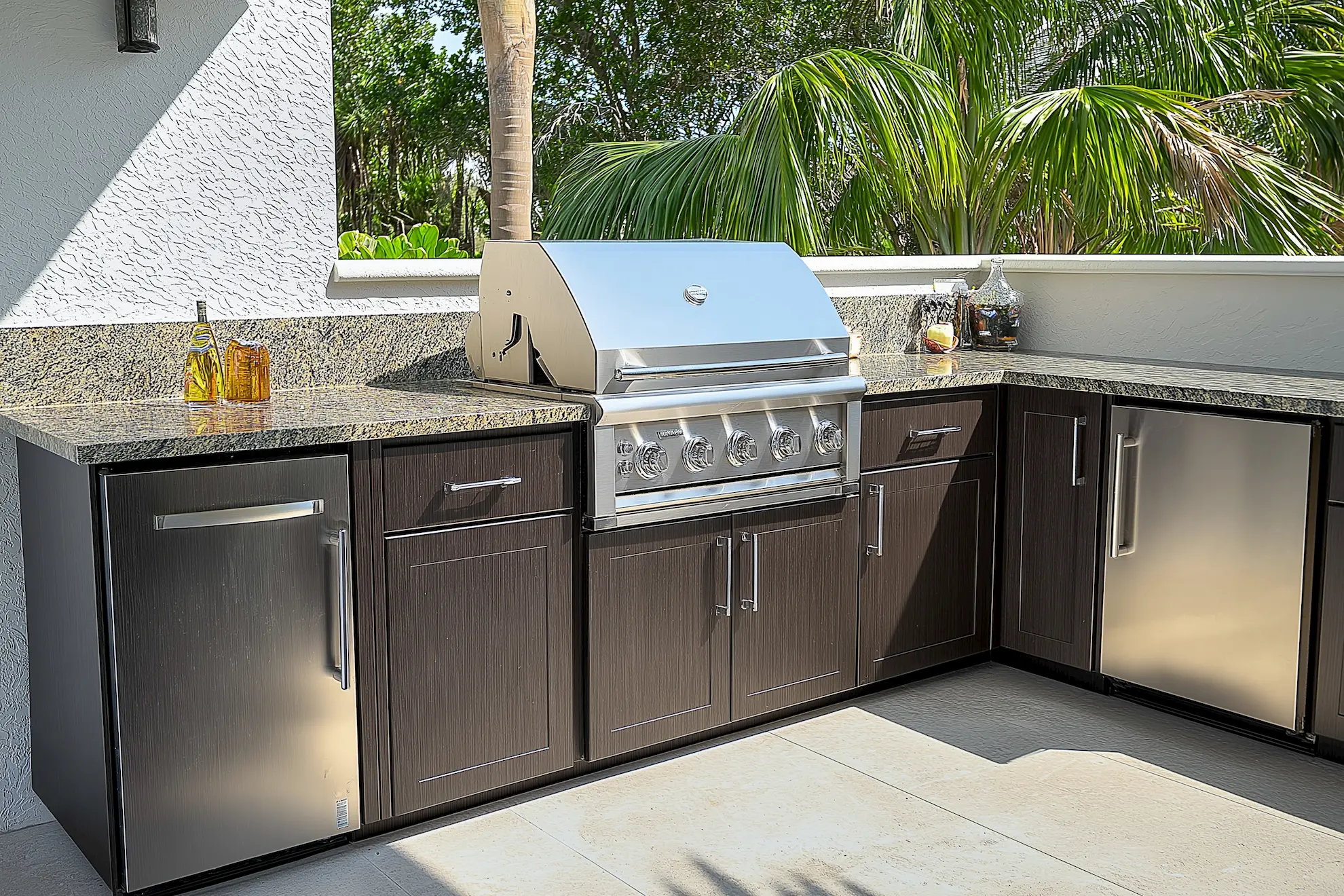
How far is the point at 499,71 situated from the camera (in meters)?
6.52

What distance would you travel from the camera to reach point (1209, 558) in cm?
301

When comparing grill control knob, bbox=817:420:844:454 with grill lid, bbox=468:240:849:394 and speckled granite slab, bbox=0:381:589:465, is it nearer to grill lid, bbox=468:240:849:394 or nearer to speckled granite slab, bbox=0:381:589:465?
grill lid, bbox=468:240:849:394

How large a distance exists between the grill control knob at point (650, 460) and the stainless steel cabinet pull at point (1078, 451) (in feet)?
4.02

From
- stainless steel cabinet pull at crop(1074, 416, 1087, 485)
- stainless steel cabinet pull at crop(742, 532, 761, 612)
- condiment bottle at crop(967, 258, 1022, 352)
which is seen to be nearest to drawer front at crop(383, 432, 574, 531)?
stainless steel cabinet pull at crop(742, 532, 761, 612)

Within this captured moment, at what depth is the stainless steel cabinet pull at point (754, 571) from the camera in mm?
2930

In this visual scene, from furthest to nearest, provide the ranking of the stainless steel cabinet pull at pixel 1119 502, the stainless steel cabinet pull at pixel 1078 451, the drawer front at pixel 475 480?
the stainless steel cabinet pull at pixel 1078 451 < the stainless steel cabinet pull at pixel 1119 502 < the drawer front at pixel 475 480

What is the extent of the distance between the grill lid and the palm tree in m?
1.78

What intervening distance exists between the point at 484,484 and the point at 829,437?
924 millimetres

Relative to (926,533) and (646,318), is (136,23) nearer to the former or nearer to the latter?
(646,318)

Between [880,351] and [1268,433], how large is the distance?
1307 mm

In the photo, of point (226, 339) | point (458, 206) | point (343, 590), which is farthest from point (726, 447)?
point (458, 206)

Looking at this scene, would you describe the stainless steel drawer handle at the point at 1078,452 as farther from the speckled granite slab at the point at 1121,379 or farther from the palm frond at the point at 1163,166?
the palm frond at the point at 1163,166

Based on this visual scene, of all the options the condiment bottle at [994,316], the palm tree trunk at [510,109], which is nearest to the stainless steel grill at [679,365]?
the condiment bottle at [994,316]

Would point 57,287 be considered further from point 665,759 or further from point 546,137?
point 546,137
